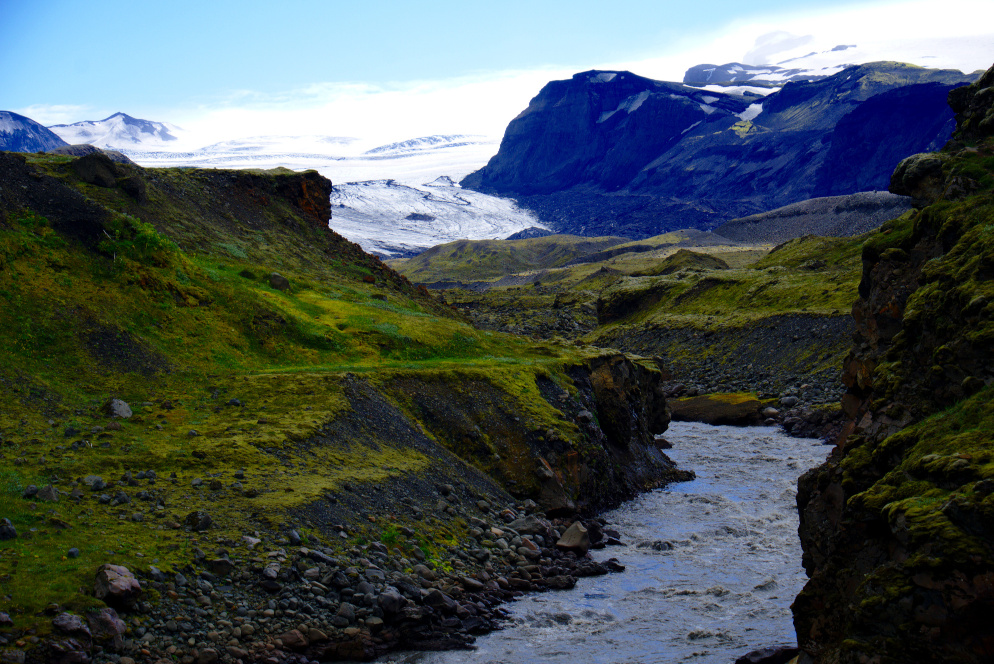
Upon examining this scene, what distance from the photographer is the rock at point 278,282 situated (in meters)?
42.3

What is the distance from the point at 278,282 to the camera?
42469 mm

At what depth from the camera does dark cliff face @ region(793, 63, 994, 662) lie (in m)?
11.9

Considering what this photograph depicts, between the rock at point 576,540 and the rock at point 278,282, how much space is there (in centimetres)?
2284

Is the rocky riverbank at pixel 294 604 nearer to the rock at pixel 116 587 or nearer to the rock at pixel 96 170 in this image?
the rock at pixel 116 587

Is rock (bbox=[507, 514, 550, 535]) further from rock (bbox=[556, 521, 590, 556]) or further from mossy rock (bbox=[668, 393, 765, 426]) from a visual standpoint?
mossy rock (bbox=[668, 393, 765, 426])

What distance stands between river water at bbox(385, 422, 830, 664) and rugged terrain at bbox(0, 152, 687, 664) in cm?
121

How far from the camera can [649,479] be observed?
38875mm

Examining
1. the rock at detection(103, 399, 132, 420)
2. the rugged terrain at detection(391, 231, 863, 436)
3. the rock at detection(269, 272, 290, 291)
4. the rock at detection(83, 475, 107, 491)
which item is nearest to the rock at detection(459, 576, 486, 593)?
the rock at detection(83, 475, 107, 491)

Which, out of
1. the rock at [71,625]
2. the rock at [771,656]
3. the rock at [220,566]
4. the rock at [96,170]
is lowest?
the rock at [771,656]

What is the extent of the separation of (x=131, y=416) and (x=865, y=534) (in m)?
22.1

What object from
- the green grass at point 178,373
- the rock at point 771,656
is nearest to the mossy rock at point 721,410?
the green grass at point 178,373

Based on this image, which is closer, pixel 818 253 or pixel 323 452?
pixel 323 452

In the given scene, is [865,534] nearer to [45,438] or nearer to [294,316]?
[45,438]

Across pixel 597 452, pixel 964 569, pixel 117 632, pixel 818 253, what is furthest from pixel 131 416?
pixel 818 253
